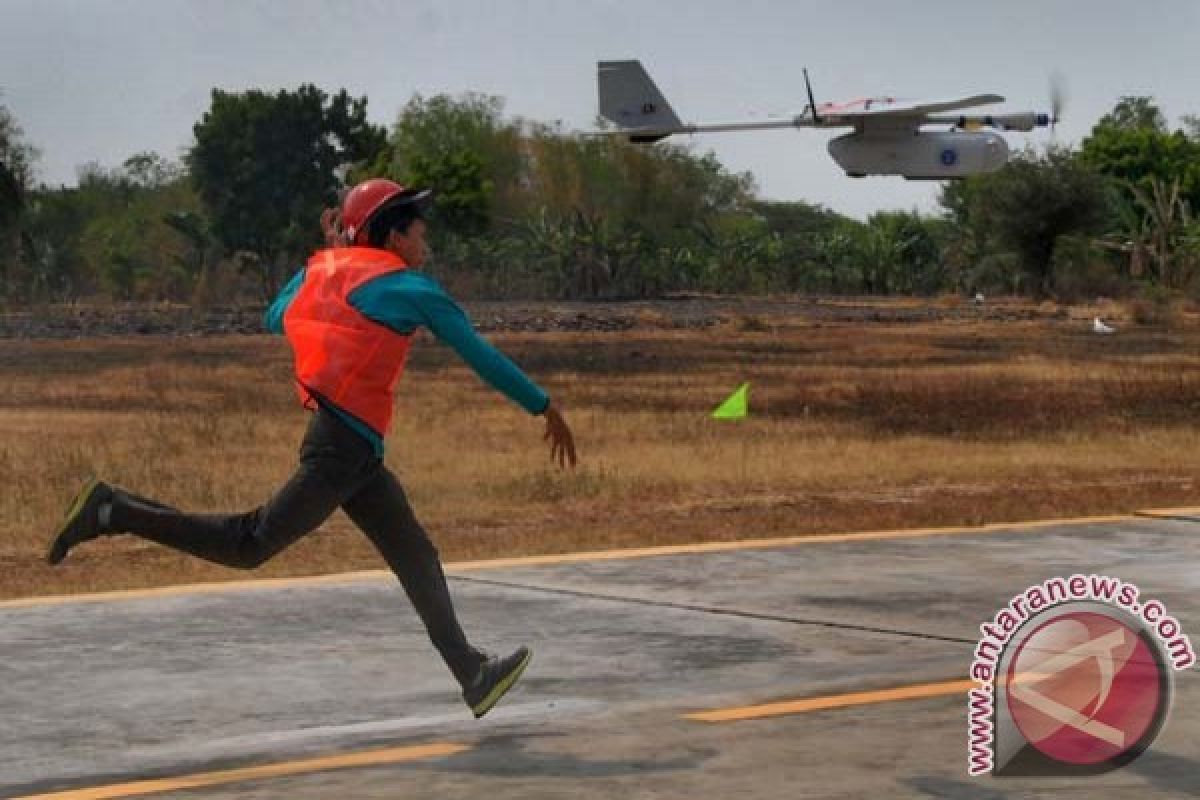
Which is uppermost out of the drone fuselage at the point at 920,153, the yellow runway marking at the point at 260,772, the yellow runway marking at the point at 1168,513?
the drone fuselage at the point at 920,153

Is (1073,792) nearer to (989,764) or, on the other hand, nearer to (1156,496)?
(989,764)

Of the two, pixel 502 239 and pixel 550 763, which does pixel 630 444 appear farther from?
pixel 502 239

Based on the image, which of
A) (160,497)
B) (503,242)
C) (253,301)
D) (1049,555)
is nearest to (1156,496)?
(1049,555)

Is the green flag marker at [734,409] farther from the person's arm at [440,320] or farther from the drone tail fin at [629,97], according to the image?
the drone tail fin at [629,97]

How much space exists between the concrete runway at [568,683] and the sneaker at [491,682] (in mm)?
114

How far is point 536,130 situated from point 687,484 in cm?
11662

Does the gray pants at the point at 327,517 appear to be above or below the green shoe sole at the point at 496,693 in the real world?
above

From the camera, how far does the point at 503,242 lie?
96.7 m

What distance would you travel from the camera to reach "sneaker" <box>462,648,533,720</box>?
→ 780cm

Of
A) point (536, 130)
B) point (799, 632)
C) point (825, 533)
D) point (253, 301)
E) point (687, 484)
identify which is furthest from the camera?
point (536, 130)

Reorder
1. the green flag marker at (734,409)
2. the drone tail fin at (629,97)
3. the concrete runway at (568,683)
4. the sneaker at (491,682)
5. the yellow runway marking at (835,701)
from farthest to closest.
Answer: the drone tail fin at (629,97), the green flag marker at (734,409), the yellow runway marking at (835,701), the sneaker at (491,682), the concrete runway at (568,683)

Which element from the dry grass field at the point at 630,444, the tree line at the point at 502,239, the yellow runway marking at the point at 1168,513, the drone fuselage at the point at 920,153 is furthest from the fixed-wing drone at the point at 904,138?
the yellow runway marking at the point at 1168,513

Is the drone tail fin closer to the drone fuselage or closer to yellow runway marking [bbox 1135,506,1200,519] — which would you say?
the drone fuselage

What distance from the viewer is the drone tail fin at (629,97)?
76.8 m
